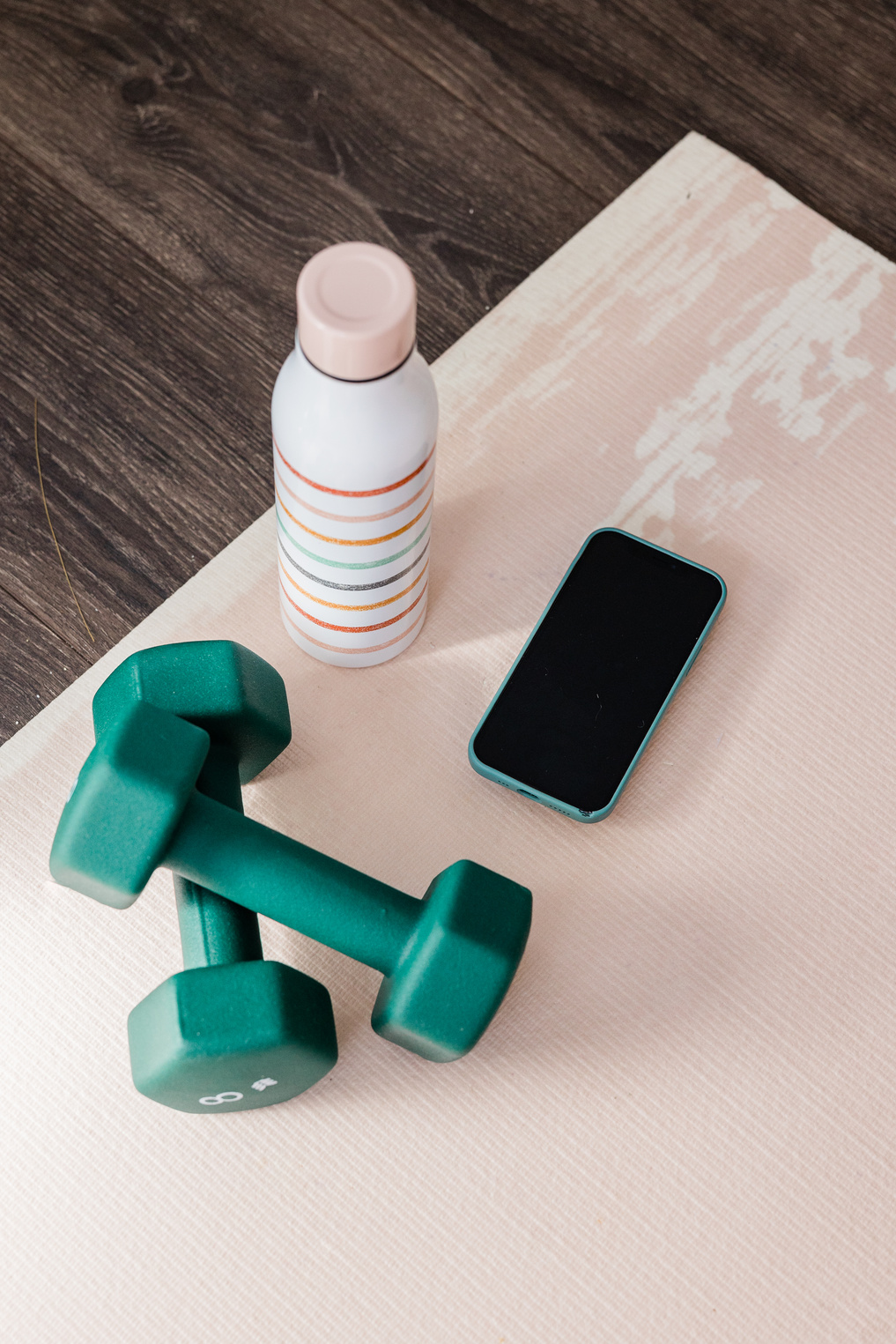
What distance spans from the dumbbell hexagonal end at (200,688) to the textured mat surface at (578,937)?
0.21 feet

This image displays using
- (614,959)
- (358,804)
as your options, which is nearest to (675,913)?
(614,959)

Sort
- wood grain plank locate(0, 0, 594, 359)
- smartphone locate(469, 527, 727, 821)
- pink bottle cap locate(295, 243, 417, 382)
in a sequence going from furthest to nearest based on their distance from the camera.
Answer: wood grain plank locate(0, 0, 594, 359)
smartphone locate(469, 527, 727, 821)
pink bottle cap locate(295, 243, 417, 382)

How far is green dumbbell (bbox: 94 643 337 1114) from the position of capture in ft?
1.34

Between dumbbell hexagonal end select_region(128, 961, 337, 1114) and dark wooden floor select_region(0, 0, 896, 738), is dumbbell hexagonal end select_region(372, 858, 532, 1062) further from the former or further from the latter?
dark wooden floor select_region(0, 0, 896, 738)

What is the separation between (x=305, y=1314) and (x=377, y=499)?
0.33 metres

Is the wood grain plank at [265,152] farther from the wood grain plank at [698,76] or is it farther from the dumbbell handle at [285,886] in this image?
the dumbbell handle at [285,886]

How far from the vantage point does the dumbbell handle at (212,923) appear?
44cm

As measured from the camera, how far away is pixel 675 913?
0.51 metres

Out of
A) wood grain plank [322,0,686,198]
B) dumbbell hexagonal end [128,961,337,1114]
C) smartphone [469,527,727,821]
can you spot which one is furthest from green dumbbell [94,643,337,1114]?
wood grain plank [322,0,686,198]

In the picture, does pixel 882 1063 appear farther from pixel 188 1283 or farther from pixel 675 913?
pixel 188 1283

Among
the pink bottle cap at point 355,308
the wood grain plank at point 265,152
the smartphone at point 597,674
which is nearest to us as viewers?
the pink bottle cap at point 355,308

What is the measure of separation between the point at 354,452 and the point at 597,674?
18cm

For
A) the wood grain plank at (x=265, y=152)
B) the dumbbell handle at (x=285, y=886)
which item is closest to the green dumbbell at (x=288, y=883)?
the dumbbell handle at (x=285, y=886)

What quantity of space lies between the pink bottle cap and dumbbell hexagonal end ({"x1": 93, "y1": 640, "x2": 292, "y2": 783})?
138mm
